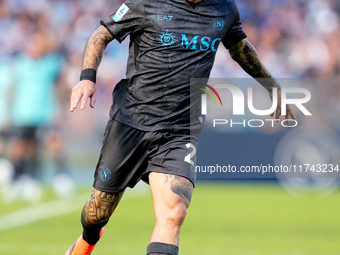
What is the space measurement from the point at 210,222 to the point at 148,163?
5565mm

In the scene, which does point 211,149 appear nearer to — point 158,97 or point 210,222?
point 210,222

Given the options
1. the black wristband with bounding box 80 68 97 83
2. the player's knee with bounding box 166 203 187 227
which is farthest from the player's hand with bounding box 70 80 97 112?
the player's knee with bounding box 166 203 187 227

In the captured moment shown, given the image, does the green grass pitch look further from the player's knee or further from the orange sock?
the player's knee

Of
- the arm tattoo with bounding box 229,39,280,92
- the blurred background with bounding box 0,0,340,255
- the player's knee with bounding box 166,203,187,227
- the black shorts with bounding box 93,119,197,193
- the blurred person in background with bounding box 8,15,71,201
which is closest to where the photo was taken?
the player's knee with bounding box 166,203,187,227

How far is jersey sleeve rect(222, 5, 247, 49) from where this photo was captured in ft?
18.2

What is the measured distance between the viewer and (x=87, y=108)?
14.2 meters

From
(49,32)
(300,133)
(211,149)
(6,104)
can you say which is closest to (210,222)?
(211,149)

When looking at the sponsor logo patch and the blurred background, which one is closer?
the sponsor logo patch

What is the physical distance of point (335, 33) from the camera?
627 inches

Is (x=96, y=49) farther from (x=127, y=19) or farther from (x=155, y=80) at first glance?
(x=155, y=80)

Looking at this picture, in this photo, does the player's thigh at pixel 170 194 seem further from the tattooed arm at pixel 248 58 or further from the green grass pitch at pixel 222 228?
the green grass pitch at pixel 222 228

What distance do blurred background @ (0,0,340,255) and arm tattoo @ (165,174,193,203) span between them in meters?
4.70

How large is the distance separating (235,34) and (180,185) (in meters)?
1.39

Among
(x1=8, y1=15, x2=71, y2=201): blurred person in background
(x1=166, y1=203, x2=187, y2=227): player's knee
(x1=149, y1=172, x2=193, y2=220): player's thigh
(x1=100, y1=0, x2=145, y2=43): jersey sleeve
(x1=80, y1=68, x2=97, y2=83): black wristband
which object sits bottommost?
(x1=166, y1=203, x2=187, y2=227): player's knee
